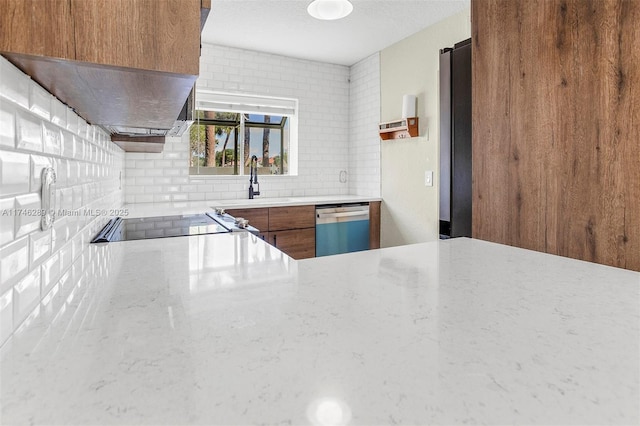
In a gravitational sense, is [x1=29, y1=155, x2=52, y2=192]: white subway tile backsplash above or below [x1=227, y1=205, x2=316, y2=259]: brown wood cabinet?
above

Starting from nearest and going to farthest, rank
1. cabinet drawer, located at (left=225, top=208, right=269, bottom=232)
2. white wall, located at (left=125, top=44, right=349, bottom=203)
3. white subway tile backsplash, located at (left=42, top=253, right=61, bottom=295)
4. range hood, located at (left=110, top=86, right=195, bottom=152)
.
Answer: white subway tile backsplash, located at (left=42, top=253, right=61, bottom=295), range hood, located at (left=110, top=86, right=195, bottom=152), cabinet drawer, located at (left=225, top=208, right=269, bottom=232), white wall, located at (left=125, top=44, right=349, bottom=203)

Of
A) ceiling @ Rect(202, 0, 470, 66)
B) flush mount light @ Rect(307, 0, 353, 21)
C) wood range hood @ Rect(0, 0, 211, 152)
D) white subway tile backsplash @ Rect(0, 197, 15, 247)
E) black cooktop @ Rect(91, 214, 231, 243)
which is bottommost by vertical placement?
black cooktop @ Rect(91, 214, 231, 243)

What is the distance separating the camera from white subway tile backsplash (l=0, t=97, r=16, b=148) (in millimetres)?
594

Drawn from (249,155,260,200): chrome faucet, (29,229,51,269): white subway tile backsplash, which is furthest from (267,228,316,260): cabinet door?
(29,229,51,269): white subway tile backsplash

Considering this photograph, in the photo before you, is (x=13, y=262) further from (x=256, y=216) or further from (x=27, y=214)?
(x=256, y=216)

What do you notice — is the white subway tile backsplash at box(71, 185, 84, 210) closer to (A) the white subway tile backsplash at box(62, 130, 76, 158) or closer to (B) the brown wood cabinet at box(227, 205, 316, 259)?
(A) the white subway tile backsplash at box(62, 130, 76, 158)

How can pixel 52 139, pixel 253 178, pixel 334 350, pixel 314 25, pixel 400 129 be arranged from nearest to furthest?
pixel 334 350
pixel 52 139
pixel 314 25
pixel 400 129
pixel 253 178

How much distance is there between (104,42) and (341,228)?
304cm

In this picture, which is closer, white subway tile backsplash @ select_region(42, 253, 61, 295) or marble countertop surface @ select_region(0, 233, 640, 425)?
marble countertop surface @ select_region(0, 233, 640, 425)

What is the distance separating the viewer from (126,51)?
26.5 inches

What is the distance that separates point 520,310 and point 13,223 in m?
0.89

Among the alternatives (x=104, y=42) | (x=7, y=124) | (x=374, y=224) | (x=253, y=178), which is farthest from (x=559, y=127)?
(x=253, y=178)

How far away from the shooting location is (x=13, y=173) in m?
0.65

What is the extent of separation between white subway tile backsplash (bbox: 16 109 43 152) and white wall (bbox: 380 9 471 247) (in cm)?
290
